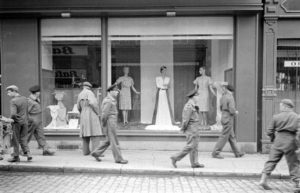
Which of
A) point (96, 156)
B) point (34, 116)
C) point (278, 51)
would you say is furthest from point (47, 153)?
point (278, 51)

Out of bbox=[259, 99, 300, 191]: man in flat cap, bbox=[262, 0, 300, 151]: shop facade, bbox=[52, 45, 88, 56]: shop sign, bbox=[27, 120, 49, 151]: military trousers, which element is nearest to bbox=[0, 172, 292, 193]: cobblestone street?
bbox=[259, 99, 300, 191]: man in flat cap


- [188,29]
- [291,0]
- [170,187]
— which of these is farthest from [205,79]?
[170,187]

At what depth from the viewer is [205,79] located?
43.5 feet

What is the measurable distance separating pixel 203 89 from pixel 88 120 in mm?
3914

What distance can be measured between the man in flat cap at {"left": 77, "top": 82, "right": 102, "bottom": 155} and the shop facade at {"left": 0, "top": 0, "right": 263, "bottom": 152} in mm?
1199

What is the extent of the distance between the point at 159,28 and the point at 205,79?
214 cm

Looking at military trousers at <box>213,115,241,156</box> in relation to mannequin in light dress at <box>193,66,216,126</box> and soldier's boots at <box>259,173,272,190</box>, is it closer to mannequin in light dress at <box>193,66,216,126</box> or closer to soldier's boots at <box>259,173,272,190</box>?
mannequin in light dress at <box>193,66,216,126</box>

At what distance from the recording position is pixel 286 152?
8125 mm

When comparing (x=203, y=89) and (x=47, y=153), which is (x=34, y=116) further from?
(x=203, y=89)

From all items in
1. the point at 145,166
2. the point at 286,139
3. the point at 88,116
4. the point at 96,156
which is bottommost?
the point at 145,166

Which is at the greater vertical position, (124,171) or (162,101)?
(162,101)

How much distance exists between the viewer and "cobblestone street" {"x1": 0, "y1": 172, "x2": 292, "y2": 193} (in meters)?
8.27

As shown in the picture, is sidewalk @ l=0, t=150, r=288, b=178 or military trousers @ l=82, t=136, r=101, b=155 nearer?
sidewalk @ l=0, t=150, r=288, b=178

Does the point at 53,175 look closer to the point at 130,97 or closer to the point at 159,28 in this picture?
the point at 130,97
